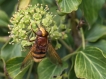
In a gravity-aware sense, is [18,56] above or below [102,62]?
above

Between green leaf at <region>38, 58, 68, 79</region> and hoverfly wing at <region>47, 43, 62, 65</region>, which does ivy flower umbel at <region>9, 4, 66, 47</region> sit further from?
green leaf at <region>38, 58, 68, 79</region>

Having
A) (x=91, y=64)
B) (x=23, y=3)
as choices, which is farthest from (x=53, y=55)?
(x=23, y=3)

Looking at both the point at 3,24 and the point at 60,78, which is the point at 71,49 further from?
the point at 3,24

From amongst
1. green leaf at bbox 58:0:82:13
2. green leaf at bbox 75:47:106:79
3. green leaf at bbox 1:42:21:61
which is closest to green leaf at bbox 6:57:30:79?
green leaf at bbox 1:42:21:61

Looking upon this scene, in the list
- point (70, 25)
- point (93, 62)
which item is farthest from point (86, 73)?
point (70, 25)

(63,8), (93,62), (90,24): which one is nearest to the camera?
(63,8)
